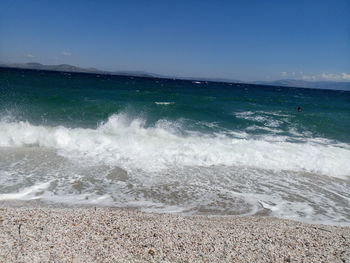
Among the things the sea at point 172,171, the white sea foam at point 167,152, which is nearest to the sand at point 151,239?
the sea at point 172,171

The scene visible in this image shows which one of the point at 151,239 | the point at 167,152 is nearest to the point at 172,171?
the point at 167,152

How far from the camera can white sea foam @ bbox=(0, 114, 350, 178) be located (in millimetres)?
9586

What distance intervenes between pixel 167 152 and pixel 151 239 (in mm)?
6307

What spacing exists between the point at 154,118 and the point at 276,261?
50.9 ft

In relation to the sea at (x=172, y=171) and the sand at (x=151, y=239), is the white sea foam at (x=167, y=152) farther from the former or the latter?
the sand at (x=151, y=239)

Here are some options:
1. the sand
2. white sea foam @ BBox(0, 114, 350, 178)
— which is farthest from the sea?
the sand

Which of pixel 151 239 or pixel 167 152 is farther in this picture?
pixel 167 152

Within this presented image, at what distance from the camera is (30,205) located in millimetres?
5656

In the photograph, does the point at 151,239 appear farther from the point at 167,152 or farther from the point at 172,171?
the point at 167,152

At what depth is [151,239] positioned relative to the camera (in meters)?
4.22

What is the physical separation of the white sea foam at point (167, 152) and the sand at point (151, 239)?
3757 mm

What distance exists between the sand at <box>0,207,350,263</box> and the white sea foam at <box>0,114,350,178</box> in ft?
12.3

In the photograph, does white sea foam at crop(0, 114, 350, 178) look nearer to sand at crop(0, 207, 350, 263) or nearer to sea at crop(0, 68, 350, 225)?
sea at crop(0, 68, 350, 225)

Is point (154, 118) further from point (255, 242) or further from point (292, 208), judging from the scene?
point (255, 242)
